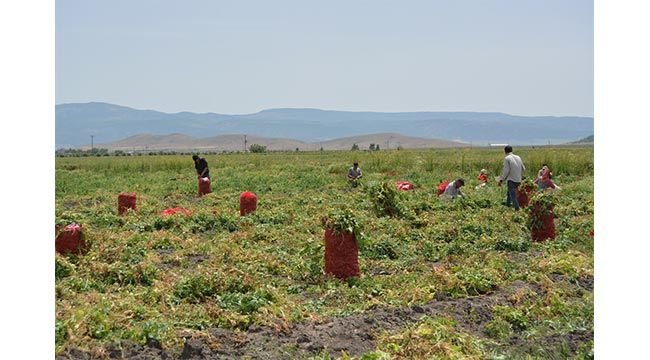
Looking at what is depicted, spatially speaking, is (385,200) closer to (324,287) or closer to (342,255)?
(342,255)

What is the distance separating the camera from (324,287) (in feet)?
25.7

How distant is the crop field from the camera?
216 inches

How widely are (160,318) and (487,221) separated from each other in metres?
7.63

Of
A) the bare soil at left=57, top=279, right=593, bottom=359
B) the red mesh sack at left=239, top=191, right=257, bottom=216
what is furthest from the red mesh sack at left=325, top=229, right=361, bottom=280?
the red mesh sack at left=239, top=191, right=257, bottom=216

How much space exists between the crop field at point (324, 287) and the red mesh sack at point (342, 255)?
133 millimetres

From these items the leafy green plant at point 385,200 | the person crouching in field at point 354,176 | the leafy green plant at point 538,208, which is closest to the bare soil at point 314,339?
the leafy green plant at point 538,208

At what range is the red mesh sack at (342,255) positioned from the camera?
818 cm

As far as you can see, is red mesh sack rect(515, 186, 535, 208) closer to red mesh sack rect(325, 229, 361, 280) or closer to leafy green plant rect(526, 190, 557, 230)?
leafy green plant rect(526, 190, 557, 230)

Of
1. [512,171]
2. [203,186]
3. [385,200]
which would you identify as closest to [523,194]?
[512,171]

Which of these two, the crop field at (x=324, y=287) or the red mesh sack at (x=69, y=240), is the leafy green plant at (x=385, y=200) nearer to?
the crop field at (x=324, y=287)

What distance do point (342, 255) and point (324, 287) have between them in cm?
52

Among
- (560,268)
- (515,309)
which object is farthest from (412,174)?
(515,309)

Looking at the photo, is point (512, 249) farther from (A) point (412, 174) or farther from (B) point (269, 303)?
(A) point (412, 174)

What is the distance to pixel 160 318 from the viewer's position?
6188 mm
